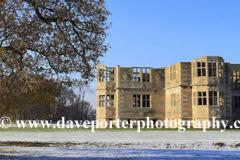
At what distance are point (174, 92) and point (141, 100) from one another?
15.3 feet

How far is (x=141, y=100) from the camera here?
43875mm

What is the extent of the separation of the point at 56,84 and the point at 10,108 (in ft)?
6.03

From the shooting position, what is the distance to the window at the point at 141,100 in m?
43.9

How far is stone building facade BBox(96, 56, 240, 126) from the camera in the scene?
125ft

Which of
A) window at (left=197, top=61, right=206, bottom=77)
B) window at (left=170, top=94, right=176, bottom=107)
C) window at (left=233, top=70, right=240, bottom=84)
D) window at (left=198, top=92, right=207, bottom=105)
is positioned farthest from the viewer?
window at (left=233, top=70, right=240, bottom=84)

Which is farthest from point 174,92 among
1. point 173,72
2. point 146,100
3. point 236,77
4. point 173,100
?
point 236,77

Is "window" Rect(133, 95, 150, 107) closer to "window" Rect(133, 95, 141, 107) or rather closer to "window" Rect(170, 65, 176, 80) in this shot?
"window" Rect(133, 95, 141, 107)

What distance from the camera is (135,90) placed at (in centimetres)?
4397

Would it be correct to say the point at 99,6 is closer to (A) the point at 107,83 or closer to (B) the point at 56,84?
(B) the point at 56,84

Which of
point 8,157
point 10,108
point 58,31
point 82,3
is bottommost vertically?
point 8,157

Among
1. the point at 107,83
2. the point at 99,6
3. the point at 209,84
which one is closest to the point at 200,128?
the point at 209,84

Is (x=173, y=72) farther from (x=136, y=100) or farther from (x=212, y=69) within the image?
(x=136, y=100)

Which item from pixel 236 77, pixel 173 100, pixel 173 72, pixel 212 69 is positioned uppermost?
pixel 173 72

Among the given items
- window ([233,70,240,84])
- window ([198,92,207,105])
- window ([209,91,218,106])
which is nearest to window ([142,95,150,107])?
window ([198,92,207,105])
